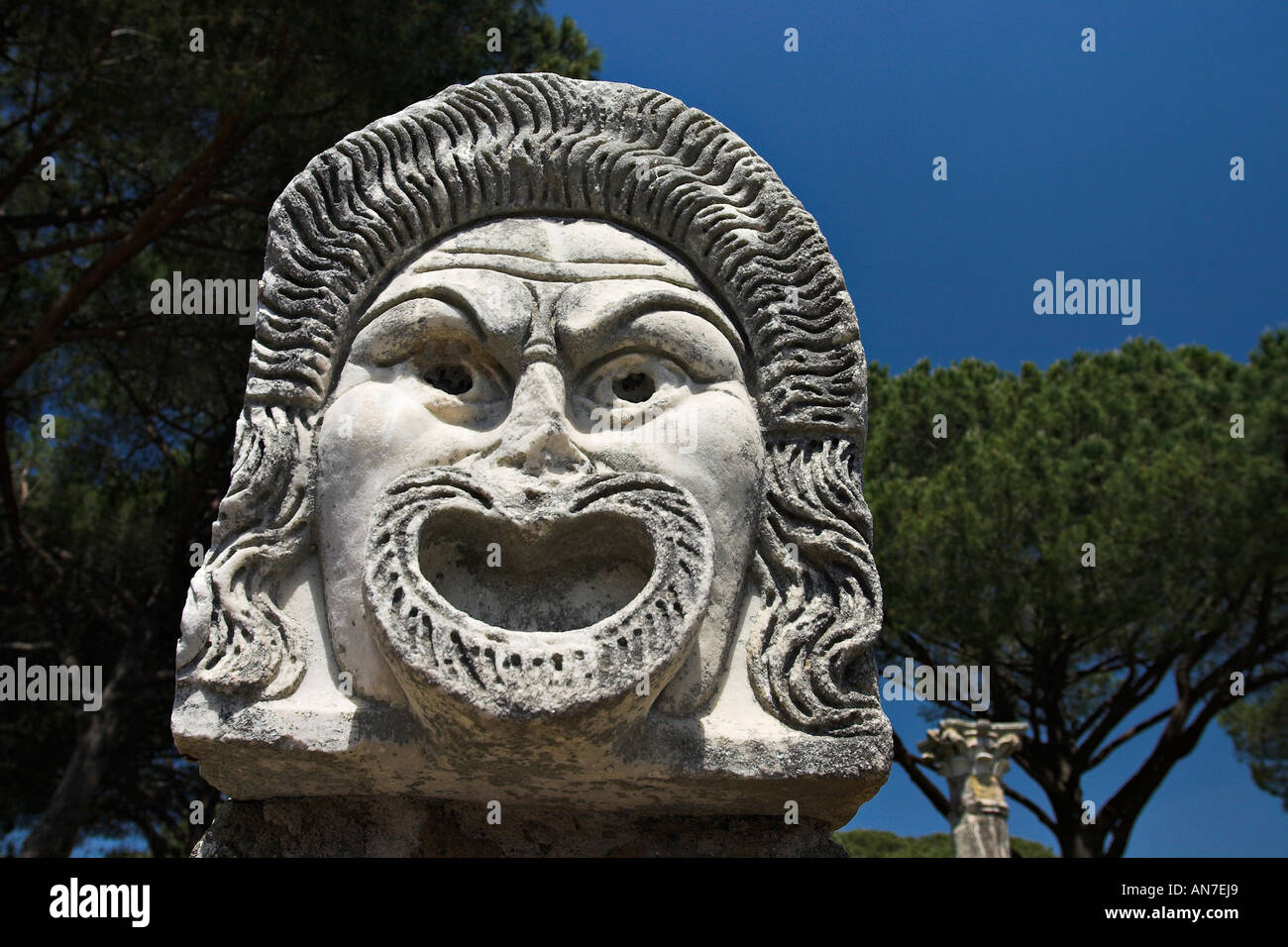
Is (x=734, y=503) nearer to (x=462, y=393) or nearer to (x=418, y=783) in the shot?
(x=462, y=393)

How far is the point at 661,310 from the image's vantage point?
114 inches

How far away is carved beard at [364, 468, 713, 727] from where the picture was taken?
226cm

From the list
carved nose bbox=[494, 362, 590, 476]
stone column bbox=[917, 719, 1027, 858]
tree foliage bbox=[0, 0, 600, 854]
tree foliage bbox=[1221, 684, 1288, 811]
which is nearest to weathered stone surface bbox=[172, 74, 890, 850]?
carved nose bbox=[494, 362, 590, 476]

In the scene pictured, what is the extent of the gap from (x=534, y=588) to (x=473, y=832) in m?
0.58

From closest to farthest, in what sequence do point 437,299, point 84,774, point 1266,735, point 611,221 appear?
point 437,299 < point 611,221 < point 84,774 < point 1266,735

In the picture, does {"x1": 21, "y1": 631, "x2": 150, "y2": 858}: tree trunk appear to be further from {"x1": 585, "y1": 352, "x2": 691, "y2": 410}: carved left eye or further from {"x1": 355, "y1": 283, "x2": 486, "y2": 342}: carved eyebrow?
{"x1": 585, "y1": 352, "x2": 691, "y2": 410}: carved left eye

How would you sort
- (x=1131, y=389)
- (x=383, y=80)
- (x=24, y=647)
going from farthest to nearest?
(x=1131, y=389) < (x=24, y=647) < (x=383, y=80)

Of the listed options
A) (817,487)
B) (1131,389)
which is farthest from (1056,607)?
(817,487)

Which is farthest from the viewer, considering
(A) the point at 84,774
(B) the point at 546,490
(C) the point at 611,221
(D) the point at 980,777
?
(D) the point at 980,777

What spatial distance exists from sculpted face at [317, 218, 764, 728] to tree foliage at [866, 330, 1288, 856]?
6974 millimetres

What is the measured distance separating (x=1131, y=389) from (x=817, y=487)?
32.4 feet

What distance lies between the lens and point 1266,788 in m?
10.8

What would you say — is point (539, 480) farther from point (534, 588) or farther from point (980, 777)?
point (980, 777)

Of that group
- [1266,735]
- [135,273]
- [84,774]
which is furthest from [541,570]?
[1266,735]
